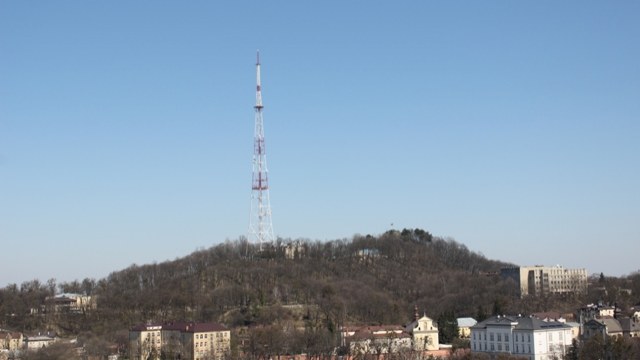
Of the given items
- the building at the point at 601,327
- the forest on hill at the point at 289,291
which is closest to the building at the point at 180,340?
the forest on hill at the point at 289,291

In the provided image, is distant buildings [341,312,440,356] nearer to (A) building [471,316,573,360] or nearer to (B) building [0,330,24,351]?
(A) building [471,316,573,360]

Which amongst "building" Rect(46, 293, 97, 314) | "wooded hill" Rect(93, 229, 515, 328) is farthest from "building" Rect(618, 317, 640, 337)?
"building" Rect(46, 293, 97, 314)

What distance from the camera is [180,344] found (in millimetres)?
52312

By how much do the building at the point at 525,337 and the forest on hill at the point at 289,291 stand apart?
944 cm

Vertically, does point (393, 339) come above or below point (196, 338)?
below

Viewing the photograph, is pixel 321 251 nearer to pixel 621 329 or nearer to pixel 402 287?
pixel 402 287

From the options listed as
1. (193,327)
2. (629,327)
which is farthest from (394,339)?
(629,327)

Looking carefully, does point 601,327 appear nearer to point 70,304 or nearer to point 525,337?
point 525,337

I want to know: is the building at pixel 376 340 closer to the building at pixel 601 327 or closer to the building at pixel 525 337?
the building at pixel 525 337

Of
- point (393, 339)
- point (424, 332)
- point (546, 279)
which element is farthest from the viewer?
point (546, 279)

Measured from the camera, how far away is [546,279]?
8112cm

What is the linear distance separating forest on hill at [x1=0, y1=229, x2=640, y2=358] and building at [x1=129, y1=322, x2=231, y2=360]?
1865 mm

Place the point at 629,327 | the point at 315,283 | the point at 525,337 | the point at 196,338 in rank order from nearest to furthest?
1. the point at 525,337
2. the point at 629,327
3. the point at 196,338
4. the point at 315,283

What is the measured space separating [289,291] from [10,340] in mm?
22177
